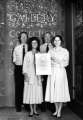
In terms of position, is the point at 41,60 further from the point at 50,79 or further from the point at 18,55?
the point at 18,55

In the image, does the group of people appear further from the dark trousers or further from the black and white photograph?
the dark trousers

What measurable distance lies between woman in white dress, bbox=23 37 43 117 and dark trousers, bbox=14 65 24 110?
0.56 metres

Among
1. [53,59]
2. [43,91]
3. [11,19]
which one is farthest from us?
[11,19]

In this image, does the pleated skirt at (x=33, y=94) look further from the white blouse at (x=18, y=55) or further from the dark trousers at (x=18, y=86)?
the white blouse at (x=18, y=55)

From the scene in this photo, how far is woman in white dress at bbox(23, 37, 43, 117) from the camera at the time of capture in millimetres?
5930

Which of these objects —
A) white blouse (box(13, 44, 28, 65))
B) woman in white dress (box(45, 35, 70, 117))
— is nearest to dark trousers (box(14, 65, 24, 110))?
white blouse (box(13, 44, 28, 65))

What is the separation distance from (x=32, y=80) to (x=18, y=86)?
765mm

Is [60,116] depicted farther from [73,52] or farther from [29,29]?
[29,29]

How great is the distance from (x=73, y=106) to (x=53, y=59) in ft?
4.16

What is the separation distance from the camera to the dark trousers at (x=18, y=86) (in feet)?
21.5

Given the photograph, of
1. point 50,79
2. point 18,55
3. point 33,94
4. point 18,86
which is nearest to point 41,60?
point 50,79

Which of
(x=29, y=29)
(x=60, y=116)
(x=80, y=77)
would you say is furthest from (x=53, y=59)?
(x=29, y=29)

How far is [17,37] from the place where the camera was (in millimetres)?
7152

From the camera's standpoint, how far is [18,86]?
659 centimetres
